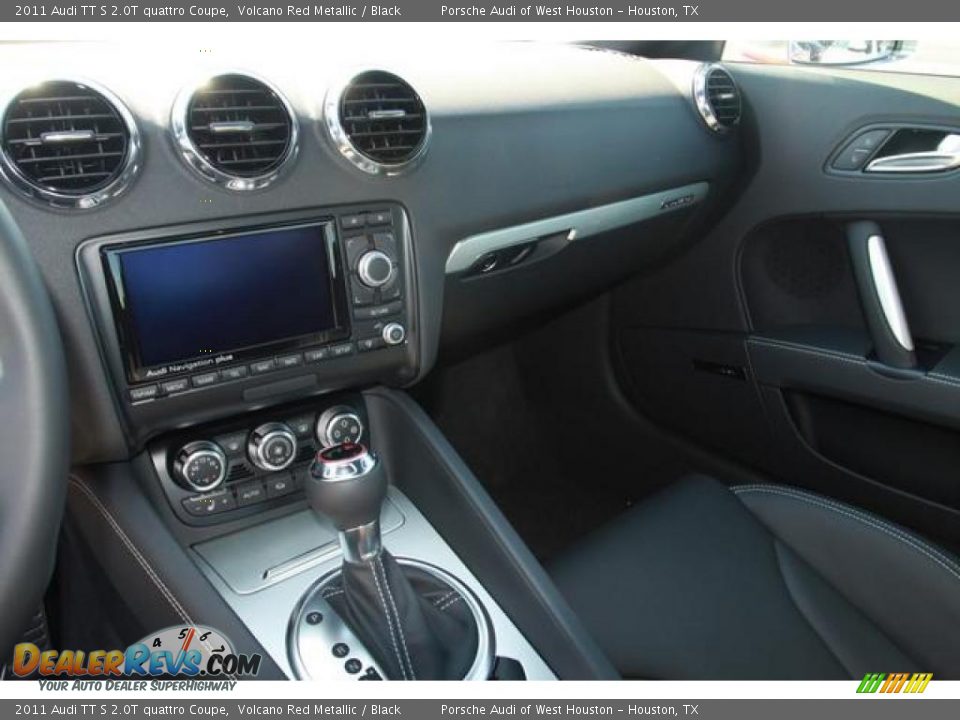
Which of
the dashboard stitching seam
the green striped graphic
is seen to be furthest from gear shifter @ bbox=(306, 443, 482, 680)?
the dashboard stitching seam

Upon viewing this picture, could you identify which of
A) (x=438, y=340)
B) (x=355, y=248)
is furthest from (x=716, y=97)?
(x=355, y=248)

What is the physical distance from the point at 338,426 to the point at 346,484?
0.31 meters

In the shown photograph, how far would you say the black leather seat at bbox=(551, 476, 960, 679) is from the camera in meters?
1.09

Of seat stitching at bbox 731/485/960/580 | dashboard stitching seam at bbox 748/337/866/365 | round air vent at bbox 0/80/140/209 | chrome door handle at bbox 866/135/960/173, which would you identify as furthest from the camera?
dashboard stitching seam at bbox 748/337/866/365

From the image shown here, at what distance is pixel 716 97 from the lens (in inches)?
60.8

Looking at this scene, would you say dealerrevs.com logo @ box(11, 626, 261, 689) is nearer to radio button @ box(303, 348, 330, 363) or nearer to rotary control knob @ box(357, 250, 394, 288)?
radio button @ box(303, 348, 330, 363)

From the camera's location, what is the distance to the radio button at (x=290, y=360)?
1042mm

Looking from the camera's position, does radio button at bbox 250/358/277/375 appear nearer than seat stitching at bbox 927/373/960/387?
Yes

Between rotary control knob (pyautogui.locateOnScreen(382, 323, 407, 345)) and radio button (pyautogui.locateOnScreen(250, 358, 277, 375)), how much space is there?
16 centimetres

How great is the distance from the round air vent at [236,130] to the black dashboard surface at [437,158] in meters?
0.02

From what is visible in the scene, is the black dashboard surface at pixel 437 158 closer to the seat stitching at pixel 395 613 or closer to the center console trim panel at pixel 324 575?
the center console trim panel at pixel 324 575

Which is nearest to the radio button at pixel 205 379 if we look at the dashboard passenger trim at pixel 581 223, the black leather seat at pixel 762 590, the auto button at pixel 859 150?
the dashboard passenger trim at pixel 581 223

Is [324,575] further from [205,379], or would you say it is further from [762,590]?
[762,590]

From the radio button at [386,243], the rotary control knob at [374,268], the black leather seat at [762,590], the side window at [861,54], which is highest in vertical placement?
the side window at [861,54]
